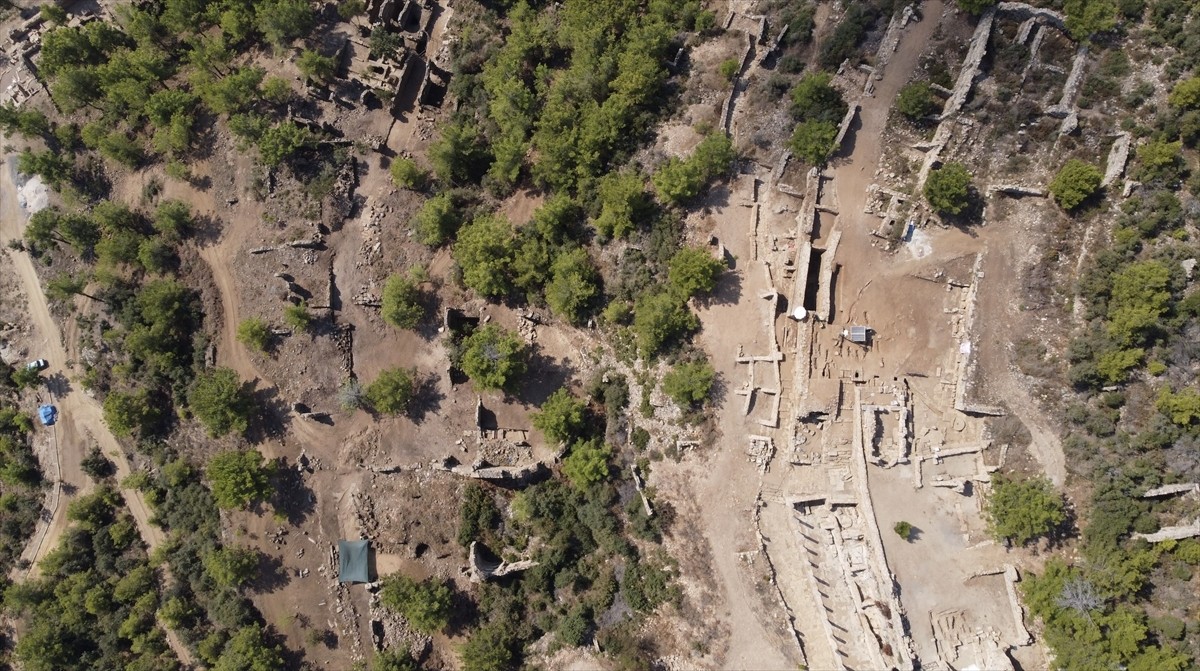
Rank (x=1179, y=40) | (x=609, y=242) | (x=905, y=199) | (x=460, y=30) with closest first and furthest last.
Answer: (x=1179, y=40) → (x=905, y=199) → (x=609, y=242) → (x=460, y=30)

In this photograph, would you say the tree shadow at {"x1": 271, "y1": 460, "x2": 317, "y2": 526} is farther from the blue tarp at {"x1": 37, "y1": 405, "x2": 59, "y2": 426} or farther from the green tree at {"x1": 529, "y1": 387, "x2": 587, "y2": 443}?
the blue tarp at {"x1": 37, "y1": 405, "x2": 59, "y2": 426}

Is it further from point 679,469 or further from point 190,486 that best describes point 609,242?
point 190,486

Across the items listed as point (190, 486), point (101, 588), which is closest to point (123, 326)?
point (190, 486)

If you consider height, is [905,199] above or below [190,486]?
above

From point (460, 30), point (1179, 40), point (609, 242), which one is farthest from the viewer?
point (460, 30)

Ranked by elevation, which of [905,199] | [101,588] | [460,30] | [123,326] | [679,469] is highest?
[460,30]

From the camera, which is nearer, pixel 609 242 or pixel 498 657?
pixel 498 657

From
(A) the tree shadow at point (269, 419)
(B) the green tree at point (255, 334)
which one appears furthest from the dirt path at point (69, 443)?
(B) the green tree at point (255, 334)
